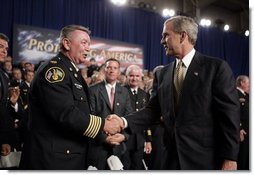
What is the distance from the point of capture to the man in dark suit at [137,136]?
2.69m

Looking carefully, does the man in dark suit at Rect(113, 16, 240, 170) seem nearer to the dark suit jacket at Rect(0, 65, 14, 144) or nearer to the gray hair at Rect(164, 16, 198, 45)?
the gray hair at Rect(164, 16, 198, 45)

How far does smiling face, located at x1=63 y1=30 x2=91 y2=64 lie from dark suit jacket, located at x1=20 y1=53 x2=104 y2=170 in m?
0.09

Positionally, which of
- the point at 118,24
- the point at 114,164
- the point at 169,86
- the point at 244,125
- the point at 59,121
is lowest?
the point at 114,164

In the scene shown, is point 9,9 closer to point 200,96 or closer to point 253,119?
point 200,96

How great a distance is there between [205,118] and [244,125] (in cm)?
94

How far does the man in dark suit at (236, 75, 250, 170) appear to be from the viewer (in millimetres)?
1723

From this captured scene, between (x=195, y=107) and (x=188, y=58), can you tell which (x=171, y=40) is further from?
(x=195, y=107)

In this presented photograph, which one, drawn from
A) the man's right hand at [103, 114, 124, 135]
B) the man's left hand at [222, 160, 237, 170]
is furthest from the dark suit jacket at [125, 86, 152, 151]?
the man's left hand at [222, 160, 237, 170]

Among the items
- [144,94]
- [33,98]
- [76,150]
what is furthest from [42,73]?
[144,94]

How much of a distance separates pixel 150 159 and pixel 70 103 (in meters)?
1.67

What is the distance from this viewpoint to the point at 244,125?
7.36 feet

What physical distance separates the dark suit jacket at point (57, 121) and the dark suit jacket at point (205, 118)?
376 millimetres

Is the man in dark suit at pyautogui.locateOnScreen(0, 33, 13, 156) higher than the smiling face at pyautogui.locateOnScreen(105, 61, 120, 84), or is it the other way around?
the smiling face at pyautogui.locateOnScreen(105, 61, 120, 84)

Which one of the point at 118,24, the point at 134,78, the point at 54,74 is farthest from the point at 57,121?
the point at 118,24
